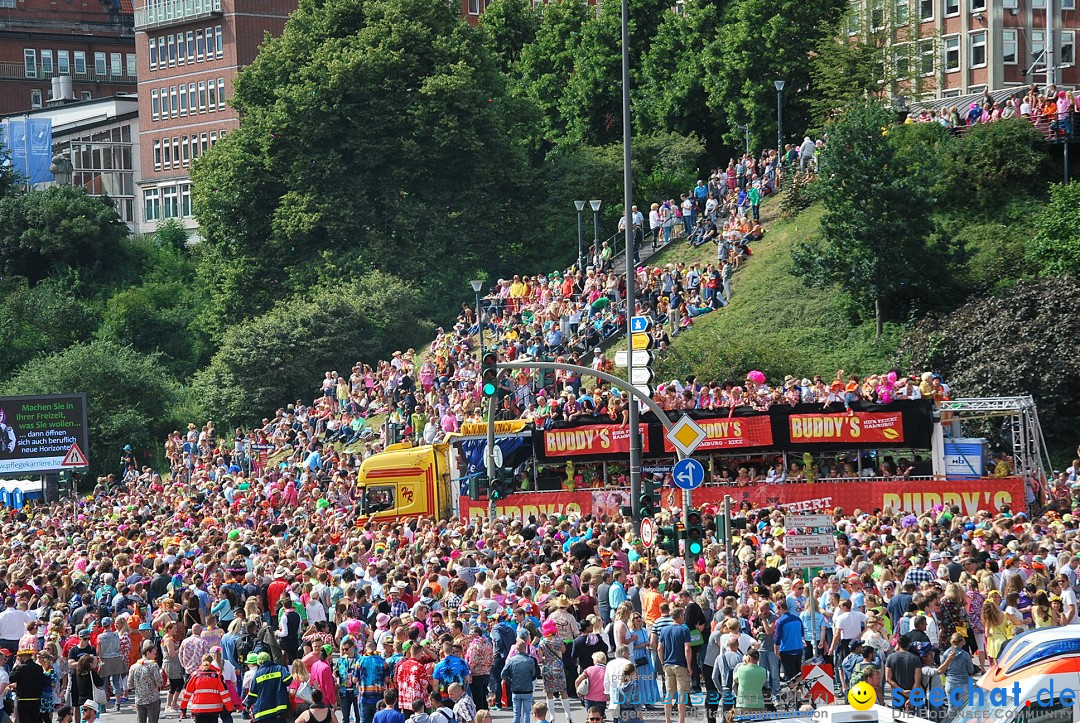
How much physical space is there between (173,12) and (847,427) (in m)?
63.0

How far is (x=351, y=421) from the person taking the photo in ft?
160

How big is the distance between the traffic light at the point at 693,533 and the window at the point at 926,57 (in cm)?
4177

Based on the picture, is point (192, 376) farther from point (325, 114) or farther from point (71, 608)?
point (71, 608)

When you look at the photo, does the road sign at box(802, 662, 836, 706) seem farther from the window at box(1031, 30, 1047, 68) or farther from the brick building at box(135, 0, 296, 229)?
the brick building at box(135, 0, 296, 229)

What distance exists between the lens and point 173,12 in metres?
89.0

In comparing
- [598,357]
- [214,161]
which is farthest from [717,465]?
[214,161]

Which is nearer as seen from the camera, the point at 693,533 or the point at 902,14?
the point at 693,533

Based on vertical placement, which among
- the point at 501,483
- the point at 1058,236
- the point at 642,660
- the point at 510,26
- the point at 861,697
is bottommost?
the point at 642,660

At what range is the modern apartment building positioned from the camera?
6938 cm

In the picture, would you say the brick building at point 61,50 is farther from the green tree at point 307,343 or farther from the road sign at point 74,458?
the road sign at point 74,458

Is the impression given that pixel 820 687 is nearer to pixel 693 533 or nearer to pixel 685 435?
pixel 693 533

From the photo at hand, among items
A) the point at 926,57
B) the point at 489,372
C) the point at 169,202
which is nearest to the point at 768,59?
the point at 926,57

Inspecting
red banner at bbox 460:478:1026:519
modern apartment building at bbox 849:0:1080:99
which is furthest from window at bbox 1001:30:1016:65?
red banner at bbox 460:478:1026:519

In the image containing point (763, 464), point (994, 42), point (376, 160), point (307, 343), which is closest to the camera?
point (763, 464)
